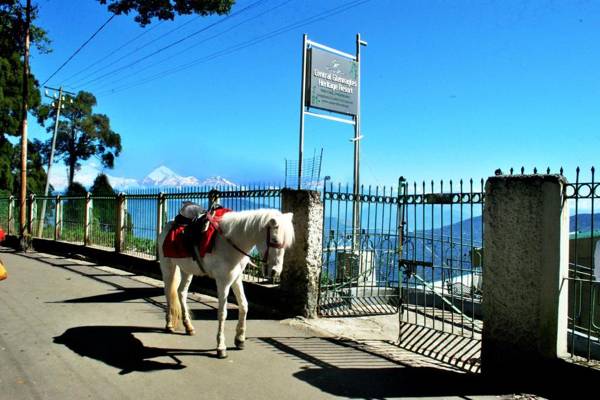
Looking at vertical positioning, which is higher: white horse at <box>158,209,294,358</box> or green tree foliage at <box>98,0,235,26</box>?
green tree foliage at <box>98,0,235,26</box>

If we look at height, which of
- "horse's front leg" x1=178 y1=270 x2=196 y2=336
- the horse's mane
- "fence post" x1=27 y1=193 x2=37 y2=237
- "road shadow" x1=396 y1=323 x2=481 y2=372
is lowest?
"road shadow" x1=396 y1=323 x2=481 y2=372

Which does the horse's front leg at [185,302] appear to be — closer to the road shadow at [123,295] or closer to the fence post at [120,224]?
the road shadow at [123,295]

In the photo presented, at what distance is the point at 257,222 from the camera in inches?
216

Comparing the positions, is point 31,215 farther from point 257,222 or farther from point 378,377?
point 378,377

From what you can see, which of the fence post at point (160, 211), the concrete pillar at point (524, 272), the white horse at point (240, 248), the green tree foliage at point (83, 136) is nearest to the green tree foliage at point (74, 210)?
the fence post at point (160, 211)

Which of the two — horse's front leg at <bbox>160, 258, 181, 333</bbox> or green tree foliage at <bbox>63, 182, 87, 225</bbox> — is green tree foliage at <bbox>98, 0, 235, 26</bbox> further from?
horse's front leg at <bbox>160, 258, 181, 333</bbox>

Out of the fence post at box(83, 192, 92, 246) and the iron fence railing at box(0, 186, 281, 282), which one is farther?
the fence post at box(83, 192, 92, 246)

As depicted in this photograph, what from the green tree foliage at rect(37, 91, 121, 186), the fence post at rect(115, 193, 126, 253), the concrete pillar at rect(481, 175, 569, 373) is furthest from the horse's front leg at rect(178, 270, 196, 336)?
the green tree foliage at rect(37, 91, 121, 186)

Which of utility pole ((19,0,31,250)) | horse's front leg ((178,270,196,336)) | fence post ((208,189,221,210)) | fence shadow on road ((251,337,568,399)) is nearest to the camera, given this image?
fence shadow on road ((251,337,568,399))

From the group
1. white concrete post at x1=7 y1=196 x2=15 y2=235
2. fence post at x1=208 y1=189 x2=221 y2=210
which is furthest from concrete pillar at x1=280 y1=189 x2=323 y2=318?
white concrete post at x1=7 y1=196 x2=15 y2=235

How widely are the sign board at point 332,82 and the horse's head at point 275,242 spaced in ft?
27.1

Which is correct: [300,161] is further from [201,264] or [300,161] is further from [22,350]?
[22,350]

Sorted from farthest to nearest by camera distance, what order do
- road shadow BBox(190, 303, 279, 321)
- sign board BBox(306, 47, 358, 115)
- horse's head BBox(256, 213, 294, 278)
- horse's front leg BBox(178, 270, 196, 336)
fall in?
sign board BBox(306, 47, 358, 115)
road shadow BBox(190, 303, 279, 321)
horse's front leg BBox(178, 270, 196, 336)
horse's head BBox(256, 213, 294, 278)

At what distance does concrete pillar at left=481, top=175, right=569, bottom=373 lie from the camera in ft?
15.5
